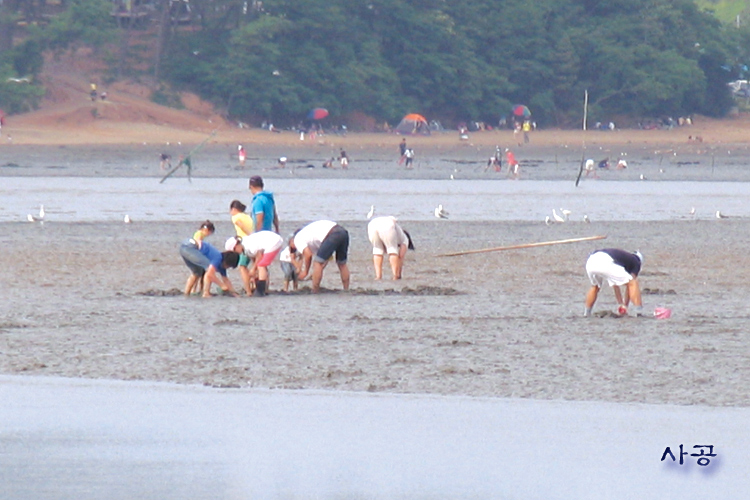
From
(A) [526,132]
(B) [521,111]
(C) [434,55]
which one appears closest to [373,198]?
(A) [526,132]

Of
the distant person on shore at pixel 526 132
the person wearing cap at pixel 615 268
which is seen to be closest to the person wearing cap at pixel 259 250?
the person wearing cap at pixel 615 268

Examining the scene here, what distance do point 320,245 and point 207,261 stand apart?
122cm

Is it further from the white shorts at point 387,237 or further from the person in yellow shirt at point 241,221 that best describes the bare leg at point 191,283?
the white shorts at point 387,237

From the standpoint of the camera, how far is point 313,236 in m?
13.6

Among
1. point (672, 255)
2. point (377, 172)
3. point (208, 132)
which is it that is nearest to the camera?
point (672, 255)

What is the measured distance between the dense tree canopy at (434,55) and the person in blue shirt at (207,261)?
44.2m

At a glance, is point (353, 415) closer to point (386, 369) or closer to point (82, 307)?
point (386, 369)

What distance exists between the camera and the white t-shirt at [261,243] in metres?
12.8

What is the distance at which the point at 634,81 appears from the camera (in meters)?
69.5

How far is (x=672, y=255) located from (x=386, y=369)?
9.94 metres

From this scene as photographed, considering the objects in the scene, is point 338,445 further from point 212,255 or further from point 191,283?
point 191,283

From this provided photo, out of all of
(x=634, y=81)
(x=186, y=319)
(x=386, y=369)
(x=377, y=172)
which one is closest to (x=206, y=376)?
(x=386, y=369)

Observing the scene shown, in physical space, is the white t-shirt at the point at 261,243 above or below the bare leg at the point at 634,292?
above

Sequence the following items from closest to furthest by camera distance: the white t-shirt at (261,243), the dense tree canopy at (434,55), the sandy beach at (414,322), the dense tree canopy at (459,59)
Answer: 1. the sandy beach at (414,322)
2. the white t-shirt at (261,243)
3. the dense tree canopy at (434,55)
4. the dense tree canopy at (459,59)
